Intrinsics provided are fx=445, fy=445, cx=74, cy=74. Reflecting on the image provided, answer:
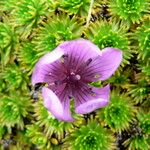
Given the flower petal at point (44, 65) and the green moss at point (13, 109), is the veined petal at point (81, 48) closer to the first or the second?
the flower petal at point (44, 65)

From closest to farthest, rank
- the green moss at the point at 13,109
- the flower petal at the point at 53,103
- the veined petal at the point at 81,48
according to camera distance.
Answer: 1. the flower petal at the point at 53,103
2. the veined petal at the point at 81,48
3. the green moss at the point at 13,109

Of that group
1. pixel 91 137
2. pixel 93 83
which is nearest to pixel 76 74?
pixel 93 83

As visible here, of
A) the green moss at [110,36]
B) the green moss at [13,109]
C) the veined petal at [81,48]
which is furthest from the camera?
the green moss at [13,109]

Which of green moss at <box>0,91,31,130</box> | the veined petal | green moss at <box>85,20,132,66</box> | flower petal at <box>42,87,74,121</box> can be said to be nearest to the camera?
flower petal at <box>42,87,74,121</box>

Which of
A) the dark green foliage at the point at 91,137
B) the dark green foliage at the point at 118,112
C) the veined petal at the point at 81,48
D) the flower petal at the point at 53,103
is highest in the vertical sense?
the veined petal at the point at 81,48

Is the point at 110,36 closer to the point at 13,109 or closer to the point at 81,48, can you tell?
the point at 81,48

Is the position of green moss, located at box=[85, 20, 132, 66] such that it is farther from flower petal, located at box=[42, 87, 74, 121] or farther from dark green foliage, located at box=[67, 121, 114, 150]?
flower petal, located at box=[42, 87, 74, 121]

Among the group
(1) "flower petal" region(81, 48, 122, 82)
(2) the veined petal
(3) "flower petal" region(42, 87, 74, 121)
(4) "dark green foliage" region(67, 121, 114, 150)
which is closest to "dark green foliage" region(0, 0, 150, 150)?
(4) "dark green foliage" region(67, 121, 114, 150)

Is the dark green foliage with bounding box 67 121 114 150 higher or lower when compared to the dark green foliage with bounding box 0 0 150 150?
lower

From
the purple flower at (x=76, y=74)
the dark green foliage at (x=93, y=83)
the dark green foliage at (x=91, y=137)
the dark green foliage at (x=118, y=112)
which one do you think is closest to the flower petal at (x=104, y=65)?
the purple flower at (x=76, y=74)
